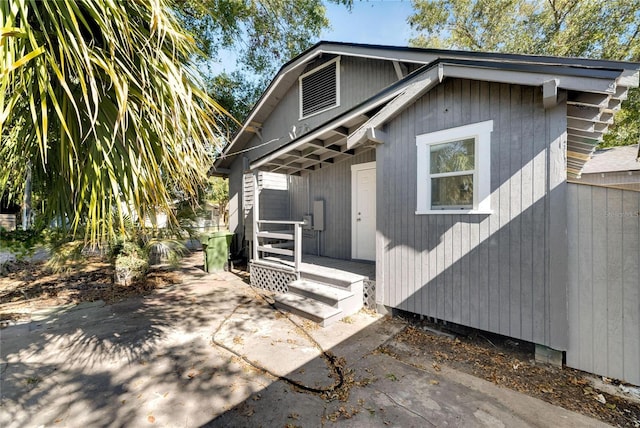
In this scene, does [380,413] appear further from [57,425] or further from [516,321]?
[57,425]

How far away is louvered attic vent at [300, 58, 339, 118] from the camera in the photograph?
6930 millimetres

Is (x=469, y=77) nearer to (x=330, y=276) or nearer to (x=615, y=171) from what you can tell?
(x=330, y=276)

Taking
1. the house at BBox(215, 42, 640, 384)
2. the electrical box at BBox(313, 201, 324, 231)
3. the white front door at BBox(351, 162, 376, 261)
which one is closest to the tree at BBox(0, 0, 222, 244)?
the house at BBox(215, 42, 640, 384)

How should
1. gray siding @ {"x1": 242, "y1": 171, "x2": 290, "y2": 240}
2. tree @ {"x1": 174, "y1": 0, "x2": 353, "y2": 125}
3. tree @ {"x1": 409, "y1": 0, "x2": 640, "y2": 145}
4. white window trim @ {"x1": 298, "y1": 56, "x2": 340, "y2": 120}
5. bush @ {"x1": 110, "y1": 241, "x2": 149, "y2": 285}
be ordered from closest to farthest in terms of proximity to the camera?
bush @ {"x1": 110, "y1": 241, "x2": 149, "y2": 285} → white window trim @ {"x1": 298, "y1": 56, "x2": 340, "y2": 120} → gray siding @ {"x1": 242, "y1": 171, "x2": 290, "y2": 240} → tree @ {"x1": 174, "y1": 0, "x2": 353, "y2": 125} → tree @ {"x1": 409, "y1": 0, "x2": 640, "y2": 145}

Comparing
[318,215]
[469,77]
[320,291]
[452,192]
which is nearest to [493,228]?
[452,192]

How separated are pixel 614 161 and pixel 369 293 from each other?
28.1 ft

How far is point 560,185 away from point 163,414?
457 centimetres

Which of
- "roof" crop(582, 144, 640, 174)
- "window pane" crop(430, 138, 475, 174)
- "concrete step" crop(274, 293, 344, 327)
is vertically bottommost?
"concrete step" crop(274, 293, 344, 327)

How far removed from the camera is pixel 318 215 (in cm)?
733

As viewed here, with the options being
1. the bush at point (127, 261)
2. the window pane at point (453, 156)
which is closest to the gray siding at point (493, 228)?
the window pane at point (453, 156)

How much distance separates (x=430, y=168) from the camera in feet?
13.4

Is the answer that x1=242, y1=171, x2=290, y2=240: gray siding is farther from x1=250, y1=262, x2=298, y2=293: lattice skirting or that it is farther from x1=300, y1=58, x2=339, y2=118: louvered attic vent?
x1=300, y1=58, x2=339, y2=118: louvered attic vent

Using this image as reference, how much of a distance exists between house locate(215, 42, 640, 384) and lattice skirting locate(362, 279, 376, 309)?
0.9 inches

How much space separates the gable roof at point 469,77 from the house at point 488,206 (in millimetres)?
16
